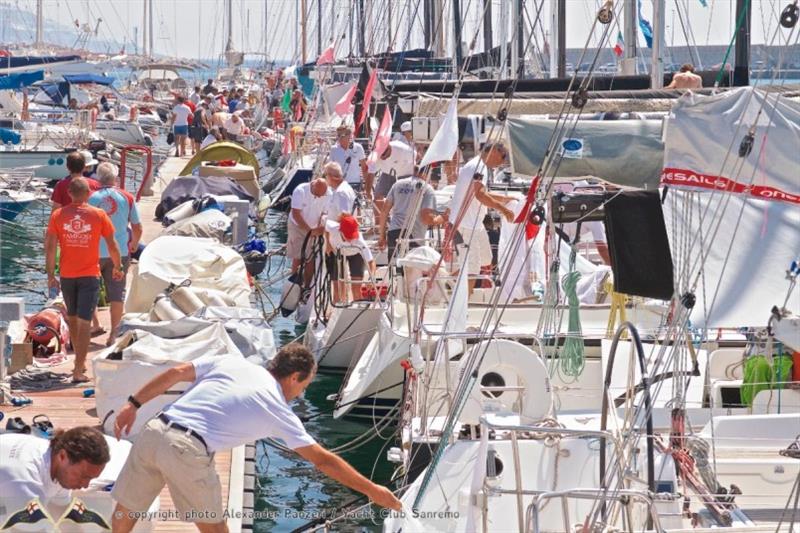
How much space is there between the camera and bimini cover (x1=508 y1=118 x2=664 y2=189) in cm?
1002

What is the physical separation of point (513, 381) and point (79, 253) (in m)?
3.50

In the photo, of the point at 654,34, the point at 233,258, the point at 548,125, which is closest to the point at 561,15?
the point at 654,34

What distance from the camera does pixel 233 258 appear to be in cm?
1312

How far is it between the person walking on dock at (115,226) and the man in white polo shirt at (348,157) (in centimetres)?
793

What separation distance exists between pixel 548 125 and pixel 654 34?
4229mm

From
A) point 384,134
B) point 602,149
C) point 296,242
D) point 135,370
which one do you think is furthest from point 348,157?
point 135,370

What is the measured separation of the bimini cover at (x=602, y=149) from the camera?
10.0 metres

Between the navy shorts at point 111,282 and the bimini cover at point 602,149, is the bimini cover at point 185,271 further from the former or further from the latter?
the bimini cover at point 602,149

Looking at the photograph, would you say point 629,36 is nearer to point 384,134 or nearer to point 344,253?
point 384,134

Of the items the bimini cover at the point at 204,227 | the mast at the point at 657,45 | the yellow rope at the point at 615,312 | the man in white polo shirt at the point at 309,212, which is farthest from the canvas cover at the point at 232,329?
the mast at the point at 657,45

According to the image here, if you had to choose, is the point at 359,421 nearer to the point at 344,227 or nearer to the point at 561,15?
the point at 344,227

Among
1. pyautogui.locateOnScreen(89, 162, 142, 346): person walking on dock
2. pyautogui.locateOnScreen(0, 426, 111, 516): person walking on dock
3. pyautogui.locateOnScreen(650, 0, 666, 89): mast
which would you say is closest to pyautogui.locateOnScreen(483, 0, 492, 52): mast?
pyautogui.locateOnScreen(650, 0, 666, 89): mast

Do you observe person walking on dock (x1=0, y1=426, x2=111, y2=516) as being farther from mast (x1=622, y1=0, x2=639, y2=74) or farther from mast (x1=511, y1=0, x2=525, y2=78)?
mast (x1=622, y1=0, x2=639, y2=74)

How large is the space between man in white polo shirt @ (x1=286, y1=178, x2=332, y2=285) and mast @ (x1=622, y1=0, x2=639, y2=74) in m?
4.11
